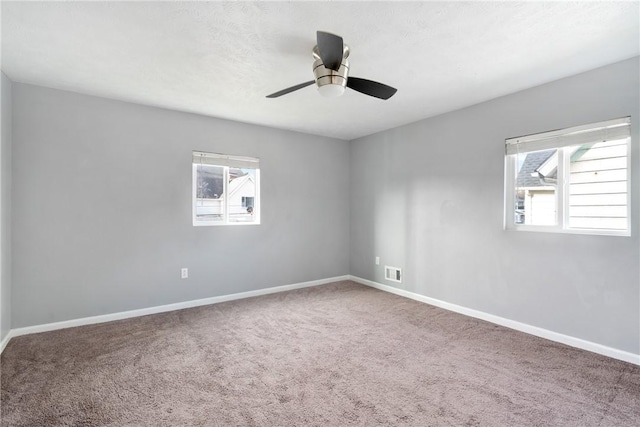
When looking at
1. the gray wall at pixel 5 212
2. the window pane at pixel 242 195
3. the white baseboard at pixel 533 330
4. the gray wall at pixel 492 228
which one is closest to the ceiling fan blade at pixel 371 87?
the gray wall at pixel 492 228

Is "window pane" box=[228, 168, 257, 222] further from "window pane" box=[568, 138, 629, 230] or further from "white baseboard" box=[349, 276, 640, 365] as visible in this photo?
"window pane" box=[568, 138, 629, 230]

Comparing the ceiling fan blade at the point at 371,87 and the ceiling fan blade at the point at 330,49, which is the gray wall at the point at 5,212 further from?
the ceiling fan blade at the point at 371,87

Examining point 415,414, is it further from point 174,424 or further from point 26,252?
point 26,252

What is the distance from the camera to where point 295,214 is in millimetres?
4668

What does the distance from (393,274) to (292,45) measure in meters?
3.34

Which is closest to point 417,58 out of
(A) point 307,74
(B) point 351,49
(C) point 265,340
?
(B) point 351,49

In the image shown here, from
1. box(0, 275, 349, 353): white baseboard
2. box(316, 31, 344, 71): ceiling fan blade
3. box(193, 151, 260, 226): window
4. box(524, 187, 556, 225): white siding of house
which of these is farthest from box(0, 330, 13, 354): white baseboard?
box(524, 187, 556, 225): white siding of house

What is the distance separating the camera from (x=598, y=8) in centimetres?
181

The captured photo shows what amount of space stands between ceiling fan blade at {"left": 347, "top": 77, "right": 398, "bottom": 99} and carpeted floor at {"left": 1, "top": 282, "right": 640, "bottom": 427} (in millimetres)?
2125

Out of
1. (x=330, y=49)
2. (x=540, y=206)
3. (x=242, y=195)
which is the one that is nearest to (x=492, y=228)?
(x=540, y=206)

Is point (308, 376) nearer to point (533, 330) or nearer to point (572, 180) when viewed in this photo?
point (533, 330)

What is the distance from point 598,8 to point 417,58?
107 centimetres

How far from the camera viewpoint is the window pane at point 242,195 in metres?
4.18

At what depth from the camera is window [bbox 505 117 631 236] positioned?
251cm
